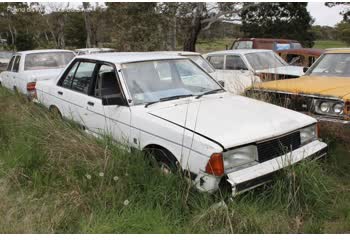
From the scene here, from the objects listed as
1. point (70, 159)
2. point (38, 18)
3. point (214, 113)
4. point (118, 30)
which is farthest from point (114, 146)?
point (38, 18)

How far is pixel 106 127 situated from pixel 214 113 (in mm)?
1397

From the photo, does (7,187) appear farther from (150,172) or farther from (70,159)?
(150,172)

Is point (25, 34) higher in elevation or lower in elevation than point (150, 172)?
higher

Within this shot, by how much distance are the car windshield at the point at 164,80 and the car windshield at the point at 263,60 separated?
475 centimetres

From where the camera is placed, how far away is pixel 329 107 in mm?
4953

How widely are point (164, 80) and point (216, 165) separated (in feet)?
5.61

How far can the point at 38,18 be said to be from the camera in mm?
33031

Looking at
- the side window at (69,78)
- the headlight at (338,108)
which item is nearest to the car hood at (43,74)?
the side window at (69,78)

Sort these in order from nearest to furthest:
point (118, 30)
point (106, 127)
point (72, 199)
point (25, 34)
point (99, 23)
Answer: point (72, 199) → point (106, 127) → point (118, 30) → point (99, 23) → point (25, 34)

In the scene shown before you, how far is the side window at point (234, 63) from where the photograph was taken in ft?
31.4

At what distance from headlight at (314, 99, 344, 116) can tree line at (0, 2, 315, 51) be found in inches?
647

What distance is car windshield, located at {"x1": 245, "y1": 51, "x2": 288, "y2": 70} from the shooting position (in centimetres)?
950

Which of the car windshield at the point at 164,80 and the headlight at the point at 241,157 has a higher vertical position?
the car windshield at the point at 164,80

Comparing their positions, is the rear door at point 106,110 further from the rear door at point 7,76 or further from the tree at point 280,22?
the tree at point 280,22
